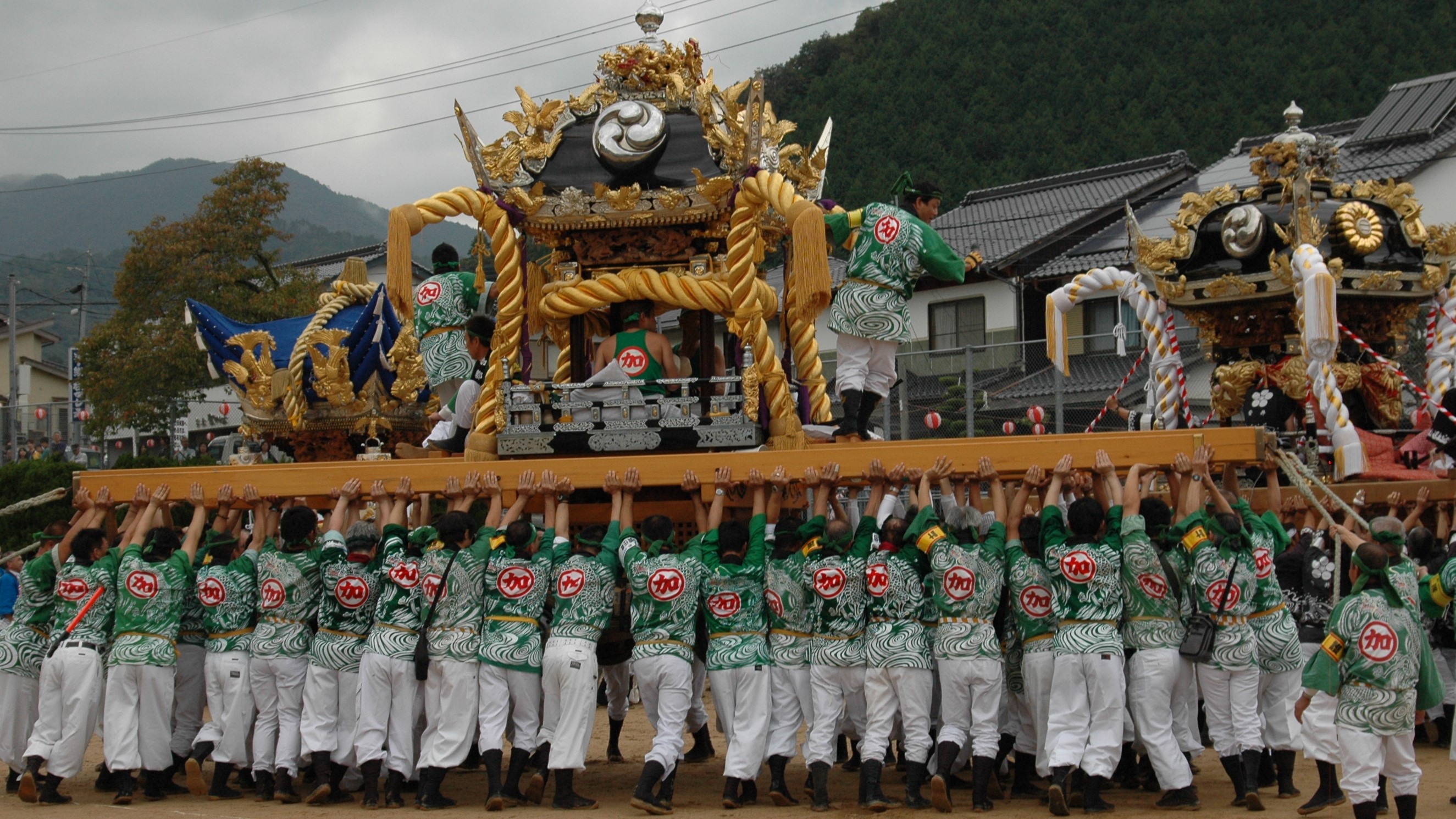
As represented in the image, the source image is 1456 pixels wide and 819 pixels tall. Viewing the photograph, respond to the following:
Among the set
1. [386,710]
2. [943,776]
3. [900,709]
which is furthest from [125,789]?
[943,776]

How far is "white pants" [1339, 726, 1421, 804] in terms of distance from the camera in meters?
7.31

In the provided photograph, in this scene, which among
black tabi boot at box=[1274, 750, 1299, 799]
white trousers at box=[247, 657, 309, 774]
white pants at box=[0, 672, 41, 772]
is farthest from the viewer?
white pants at box=[0, 672, 41, 772]

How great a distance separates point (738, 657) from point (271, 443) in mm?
9296

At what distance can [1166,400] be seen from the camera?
530 inches

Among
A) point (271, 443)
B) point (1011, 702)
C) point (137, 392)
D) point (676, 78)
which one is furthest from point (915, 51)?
point (1011, 702)

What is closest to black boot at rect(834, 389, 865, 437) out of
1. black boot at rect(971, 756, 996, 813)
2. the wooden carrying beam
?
the wooden carrying beam

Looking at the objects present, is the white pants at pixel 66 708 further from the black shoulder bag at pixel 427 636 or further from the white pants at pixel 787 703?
the white pants at pixel 787 703

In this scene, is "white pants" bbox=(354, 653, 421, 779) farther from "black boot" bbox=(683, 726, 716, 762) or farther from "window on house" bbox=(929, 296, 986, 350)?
"window on house" bbox=(929, 296, 986, 350)

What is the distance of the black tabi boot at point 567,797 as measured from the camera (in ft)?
27.6

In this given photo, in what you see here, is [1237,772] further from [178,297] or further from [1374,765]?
[178,297]

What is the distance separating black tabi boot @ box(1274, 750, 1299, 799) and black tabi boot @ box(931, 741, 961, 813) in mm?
1948

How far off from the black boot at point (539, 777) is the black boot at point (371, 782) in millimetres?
915

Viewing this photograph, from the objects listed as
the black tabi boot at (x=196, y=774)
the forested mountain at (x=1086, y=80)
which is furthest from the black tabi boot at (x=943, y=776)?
the forested mountain at (x=1086, y=80)

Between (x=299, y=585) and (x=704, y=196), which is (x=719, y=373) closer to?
(x=704, y=196)
